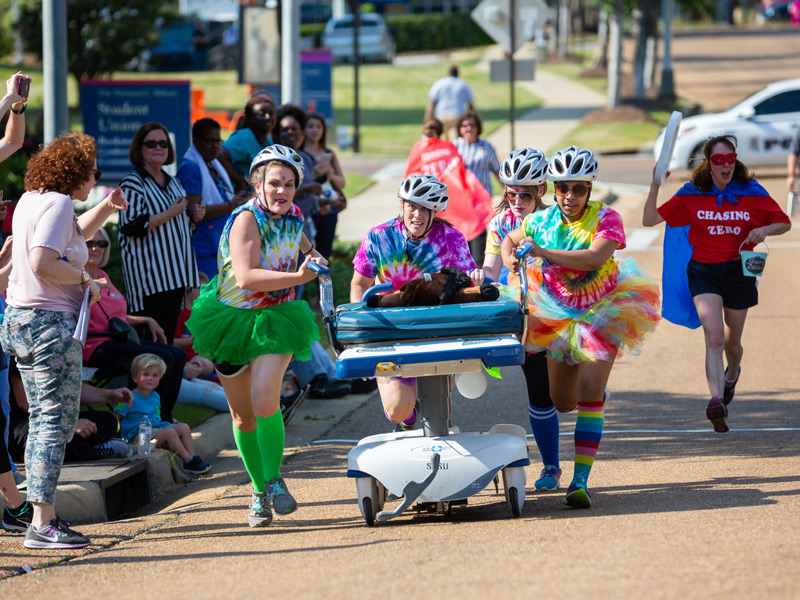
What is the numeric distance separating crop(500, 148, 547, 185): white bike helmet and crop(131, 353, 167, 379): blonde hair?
8.24ft

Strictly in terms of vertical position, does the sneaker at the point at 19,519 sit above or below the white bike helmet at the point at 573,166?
below

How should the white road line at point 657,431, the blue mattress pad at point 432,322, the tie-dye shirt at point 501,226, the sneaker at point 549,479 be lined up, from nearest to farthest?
the blue mattress pad at point 432,322 → the sneaker at point 549,479 → the tie-dye shirt at point 501,226 → the white road line at point 657,431

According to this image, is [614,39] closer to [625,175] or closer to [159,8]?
[625,175]

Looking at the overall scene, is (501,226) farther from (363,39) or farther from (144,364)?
(363,39)

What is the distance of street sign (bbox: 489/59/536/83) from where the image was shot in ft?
61.4

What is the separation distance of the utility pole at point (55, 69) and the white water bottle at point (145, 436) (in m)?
3.08

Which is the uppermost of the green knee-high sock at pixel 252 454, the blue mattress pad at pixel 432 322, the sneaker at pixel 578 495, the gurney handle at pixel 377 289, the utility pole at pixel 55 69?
the utility pole at pixel 55 69

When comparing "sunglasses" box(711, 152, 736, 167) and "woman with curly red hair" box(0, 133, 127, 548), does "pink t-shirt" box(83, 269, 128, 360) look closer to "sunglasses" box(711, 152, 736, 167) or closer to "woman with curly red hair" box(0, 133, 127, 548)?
"woman with curly red hair" box(0, 133, 127, 548)

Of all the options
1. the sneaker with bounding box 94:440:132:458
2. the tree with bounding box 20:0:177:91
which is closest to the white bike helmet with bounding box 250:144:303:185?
the sneaker with bounding box 94:440:132:458

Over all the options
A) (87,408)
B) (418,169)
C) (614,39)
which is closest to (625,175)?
(614,39)

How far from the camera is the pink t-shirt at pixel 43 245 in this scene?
18.6 feet

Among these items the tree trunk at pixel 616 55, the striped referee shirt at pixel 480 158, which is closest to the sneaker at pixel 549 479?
the striped referee shirt at pixel 480 158

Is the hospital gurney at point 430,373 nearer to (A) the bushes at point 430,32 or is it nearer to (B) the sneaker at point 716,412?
(B) the sneaker at point 716,412

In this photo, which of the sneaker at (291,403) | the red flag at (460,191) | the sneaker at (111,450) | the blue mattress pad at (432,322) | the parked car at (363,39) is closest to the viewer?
the blue mattress pad at (432,322)
